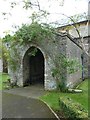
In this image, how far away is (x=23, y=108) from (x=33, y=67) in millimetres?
10060

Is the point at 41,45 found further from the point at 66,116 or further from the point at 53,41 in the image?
the point at 66,116

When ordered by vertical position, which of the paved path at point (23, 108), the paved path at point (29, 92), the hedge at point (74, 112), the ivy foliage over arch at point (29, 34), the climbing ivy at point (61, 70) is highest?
the ivy foliage over arch at point (29, 34)

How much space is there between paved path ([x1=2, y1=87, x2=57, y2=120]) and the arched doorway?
4.29 meters

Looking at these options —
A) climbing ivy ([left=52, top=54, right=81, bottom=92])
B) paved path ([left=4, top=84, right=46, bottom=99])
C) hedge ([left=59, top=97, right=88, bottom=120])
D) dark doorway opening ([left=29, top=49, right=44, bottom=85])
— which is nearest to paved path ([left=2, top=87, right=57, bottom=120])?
paved path ([left=4, top=84, right=46, bottom=99])

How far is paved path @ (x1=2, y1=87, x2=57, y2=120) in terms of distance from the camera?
8.63 meters

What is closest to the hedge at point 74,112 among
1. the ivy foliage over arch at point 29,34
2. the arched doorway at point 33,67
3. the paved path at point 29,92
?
the paved path at point 29,92

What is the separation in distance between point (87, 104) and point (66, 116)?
2.20 m

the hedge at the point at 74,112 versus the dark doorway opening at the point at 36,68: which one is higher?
the dark doorway opening at the point at 36,68

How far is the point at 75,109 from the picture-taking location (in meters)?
7.44

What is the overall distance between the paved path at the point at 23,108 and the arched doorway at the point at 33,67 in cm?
429

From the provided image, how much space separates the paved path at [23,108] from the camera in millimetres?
8630

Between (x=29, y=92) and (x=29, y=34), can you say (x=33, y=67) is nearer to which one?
(x=29, y=34)

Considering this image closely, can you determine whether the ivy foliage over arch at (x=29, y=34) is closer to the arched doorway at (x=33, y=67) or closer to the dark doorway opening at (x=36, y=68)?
the arched doorway at (x=33, y=67)

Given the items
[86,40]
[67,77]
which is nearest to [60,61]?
[67,77]
